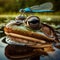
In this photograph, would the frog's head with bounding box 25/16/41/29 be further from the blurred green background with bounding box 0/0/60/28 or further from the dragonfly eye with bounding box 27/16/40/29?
the blurred green background with bounding box 0/0/60/28

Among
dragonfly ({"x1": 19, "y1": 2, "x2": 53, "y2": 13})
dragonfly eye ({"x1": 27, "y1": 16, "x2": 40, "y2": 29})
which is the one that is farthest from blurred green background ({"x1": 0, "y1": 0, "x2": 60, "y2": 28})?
dragonfly eye ({"x1": 27, "y1": 16, "x2": 40, "y2": 29})

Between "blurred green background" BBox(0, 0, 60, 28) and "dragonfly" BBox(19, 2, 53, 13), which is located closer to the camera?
"dragonfly" BBox(19, 2, 53, 13)

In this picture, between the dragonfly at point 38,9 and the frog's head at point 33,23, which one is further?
the dragonfly at point 38,9

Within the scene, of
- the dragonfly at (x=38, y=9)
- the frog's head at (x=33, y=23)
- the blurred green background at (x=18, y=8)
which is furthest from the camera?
the blurred green background at (x=18, y=8)

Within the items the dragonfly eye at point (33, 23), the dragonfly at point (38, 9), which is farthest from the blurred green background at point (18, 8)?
the dragonfly eye at point (33, 23)

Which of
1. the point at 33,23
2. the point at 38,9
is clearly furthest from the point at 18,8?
the point at 33,23

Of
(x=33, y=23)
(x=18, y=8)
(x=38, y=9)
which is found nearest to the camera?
(x=33, y=23)

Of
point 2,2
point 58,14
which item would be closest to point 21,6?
point 2,2

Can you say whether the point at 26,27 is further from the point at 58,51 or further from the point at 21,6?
the point at 21,6

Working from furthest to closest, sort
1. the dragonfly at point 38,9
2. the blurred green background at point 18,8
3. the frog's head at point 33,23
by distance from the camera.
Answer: the blurred green background at point 18,8 < the dragonfly at point 38,9 < the frog's head at point 33,23

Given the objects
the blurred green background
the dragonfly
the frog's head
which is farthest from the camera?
the blurred green background

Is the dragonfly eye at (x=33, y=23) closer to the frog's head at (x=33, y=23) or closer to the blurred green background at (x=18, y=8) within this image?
the frog's head at (x=33, y=23)

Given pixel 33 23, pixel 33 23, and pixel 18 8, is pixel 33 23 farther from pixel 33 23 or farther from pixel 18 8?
pixel 18 8
